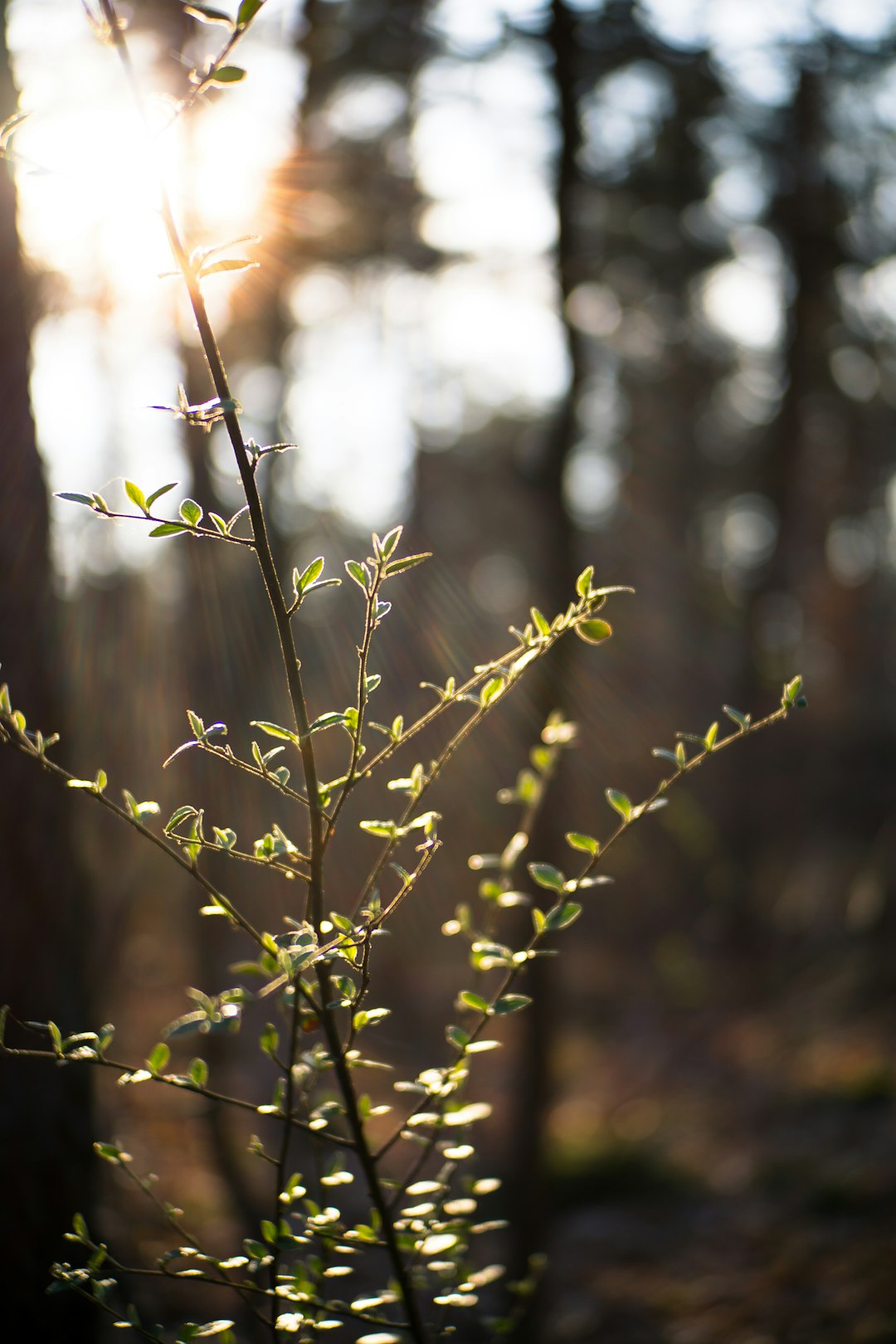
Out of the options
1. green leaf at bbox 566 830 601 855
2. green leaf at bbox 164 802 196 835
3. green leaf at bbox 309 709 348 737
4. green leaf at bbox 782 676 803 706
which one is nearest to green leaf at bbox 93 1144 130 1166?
green leaf at bbox 164 802 196 835

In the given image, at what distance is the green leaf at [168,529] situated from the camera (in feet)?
3.16

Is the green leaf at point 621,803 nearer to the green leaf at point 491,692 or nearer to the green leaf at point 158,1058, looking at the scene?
the green leaf at point 491,692

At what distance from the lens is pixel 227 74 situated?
0.88 meters

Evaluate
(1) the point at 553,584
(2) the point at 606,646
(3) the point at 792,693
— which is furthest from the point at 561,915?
(2) the point at 606,646

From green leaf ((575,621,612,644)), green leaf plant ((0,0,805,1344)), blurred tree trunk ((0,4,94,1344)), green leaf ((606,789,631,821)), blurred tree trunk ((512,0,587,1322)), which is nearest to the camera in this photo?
green leaf plant ((0,0,805,1344))

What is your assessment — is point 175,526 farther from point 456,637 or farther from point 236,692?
point 456,637

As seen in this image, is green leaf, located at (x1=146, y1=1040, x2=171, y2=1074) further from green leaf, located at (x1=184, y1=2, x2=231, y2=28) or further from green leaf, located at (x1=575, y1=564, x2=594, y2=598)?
green leaf, located at (x1=184, y1=2, x2=231, y2=28)

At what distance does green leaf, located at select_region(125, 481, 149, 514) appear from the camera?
927 mm

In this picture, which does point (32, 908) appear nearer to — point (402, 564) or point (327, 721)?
point (327, 721)

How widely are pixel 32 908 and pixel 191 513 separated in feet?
5.67

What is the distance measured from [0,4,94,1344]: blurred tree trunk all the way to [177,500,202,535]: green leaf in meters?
1.53

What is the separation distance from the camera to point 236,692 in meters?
5.32

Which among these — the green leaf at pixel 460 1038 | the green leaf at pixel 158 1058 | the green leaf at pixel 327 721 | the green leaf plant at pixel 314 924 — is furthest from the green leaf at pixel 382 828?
the green leaf at pixel 158 1058

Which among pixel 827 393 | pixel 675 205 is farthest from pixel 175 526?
pixel 827 393
